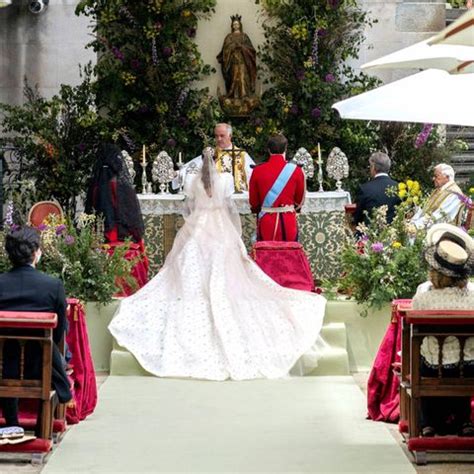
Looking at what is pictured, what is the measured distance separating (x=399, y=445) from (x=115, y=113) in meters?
10.0

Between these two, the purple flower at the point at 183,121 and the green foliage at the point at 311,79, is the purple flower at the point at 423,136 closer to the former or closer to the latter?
the green foliage at the point at 311,79

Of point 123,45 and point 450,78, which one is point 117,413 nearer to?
point 450,78

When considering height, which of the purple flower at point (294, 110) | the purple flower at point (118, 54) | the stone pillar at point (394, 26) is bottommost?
the purple flower at point (294, 110)

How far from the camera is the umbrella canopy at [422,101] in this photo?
1144cm

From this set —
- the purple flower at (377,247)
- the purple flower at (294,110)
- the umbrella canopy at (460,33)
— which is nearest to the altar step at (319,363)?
the purple flower at (377,247)

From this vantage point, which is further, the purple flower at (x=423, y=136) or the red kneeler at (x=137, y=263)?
the purple flower at (x=423, y=136)

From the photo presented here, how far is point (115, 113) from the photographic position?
19734 mm

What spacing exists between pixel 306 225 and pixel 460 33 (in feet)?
25.9

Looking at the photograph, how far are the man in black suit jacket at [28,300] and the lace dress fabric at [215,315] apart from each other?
130 inches

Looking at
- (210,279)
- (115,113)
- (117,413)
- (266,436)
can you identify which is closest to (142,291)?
(210,279)

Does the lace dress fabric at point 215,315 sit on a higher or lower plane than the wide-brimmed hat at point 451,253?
lower

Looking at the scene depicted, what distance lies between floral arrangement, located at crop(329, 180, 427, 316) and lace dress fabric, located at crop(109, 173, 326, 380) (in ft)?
1.35

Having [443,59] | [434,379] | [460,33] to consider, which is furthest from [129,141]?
[460,33]

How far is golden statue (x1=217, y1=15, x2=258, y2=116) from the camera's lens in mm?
19891
